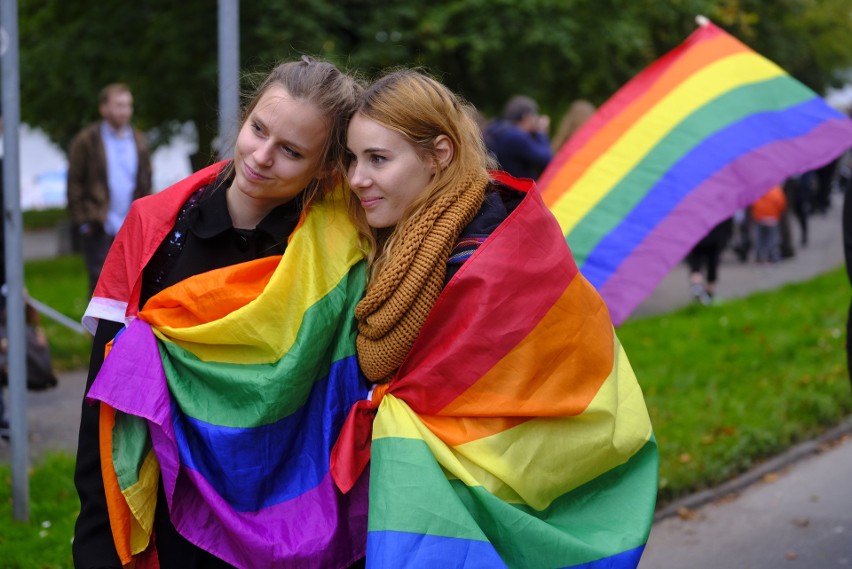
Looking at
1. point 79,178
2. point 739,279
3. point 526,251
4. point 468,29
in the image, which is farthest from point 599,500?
point 739,279

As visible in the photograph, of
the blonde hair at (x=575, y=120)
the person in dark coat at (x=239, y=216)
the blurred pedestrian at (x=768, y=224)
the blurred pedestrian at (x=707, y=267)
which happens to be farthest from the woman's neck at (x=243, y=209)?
the blurred pedestrian at (x=768, y=224)

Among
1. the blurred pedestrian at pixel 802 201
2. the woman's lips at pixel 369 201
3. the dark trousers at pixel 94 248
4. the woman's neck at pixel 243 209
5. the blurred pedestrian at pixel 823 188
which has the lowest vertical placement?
the blurred pedestrian at pixel 823 188

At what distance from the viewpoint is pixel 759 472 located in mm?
6430

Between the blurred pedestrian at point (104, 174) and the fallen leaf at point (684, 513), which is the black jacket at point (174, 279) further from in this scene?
the blurred pedestrian at point (104, 174)

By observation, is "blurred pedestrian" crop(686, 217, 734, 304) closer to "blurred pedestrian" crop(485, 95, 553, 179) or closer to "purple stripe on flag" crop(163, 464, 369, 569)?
"blurred pedestrian" crop(485, 95, 553, 179)

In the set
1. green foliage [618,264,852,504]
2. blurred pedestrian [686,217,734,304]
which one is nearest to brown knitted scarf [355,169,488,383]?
green foliage [618,264,852,504]

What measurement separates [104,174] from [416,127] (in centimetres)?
704

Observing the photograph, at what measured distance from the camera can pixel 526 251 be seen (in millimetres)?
2600

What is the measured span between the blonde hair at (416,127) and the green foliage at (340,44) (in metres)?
9.92

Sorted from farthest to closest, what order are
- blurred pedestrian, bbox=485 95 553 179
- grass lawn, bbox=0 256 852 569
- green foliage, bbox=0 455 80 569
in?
blurred pedestrian, bbox=485 95 553 179 → grass lawn, bbox=0 256 852 569 → green foliage, bbox=0 455 80 569

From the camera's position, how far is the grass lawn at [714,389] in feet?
17.5

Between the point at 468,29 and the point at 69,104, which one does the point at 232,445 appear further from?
the point at 69,104

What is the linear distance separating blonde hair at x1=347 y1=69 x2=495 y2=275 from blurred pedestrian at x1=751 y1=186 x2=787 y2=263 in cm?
1341

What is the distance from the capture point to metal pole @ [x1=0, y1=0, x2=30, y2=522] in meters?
4.75
